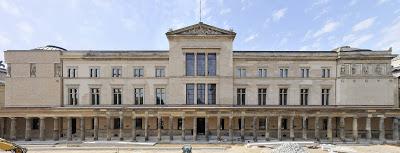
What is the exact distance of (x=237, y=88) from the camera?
43.8 meters

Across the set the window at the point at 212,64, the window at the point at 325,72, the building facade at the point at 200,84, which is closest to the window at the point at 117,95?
the building facade at the point at 200,84

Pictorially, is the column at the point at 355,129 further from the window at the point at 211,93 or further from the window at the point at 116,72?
the window at the point at 116,72

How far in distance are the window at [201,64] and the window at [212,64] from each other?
64cm

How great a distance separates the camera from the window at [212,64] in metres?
42.9

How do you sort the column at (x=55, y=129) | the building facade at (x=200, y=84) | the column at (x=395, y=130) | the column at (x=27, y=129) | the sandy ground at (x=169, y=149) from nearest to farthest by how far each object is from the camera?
the sandy ground at (x=169, y=149)
the column at (x=27, y=129)
the column at (x=55, y=129)
the column at (x=395, y=130)
the building facade at (x=200, y=84)

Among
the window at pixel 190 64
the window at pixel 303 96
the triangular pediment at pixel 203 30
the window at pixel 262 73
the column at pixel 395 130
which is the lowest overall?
the column at pixel 395 130

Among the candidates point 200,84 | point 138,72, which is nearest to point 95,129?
point 138,72

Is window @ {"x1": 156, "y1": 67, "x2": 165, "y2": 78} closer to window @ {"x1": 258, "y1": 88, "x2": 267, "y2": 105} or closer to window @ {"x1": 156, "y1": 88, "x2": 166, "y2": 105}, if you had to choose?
window @ {"x1": 156, "y1": 88, "x2": 166, "y2": 105}

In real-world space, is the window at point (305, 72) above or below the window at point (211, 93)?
above

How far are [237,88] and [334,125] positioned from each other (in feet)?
51.7

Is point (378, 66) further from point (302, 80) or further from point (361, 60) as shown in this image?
point (302, 80)

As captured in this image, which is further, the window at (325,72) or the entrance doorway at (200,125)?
the window at (325,72)

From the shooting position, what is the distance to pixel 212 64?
141 feet

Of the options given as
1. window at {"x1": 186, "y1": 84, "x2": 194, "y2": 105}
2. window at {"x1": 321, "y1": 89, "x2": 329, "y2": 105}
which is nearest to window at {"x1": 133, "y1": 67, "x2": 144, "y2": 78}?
window at {"x1": 186, "y1": 84, "x2": 194, "y2": 105}
